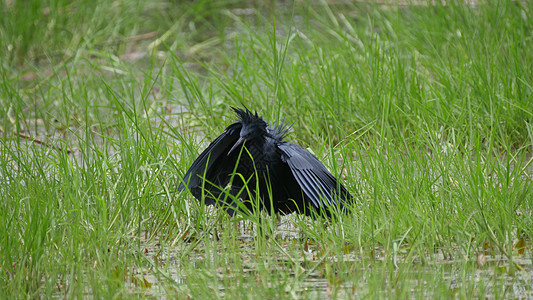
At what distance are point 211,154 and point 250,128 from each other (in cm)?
23

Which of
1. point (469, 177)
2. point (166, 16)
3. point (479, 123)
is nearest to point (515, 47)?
point (479, 123)

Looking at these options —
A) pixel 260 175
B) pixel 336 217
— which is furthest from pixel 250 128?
pixel 336 217

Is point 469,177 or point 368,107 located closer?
point 469,177

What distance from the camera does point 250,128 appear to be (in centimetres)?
313

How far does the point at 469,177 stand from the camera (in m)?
3.11

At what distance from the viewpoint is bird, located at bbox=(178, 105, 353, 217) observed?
3.05m

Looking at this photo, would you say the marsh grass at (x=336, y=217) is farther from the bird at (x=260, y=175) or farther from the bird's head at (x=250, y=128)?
the bird's head at (x=250, y=128)

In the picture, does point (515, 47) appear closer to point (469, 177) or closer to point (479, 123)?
point (479, 123)

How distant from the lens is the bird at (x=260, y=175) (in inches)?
120

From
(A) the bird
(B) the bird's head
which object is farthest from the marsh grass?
(B) the bird's head

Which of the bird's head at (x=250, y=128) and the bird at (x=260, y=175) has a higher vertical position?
the bird's head at (x=250, y=128)

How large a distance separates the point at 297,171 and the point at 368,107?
1.36 metres

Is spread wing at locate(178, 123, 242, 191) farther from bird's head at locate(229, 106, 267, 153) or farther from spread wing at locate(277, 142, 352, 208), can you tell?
spread wing at locate(277, 142, 352, 208)

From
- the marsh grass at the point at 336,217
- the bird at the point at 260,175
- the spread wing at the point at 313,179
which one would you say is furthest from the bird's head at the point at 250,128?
the marsh grass at the point at 336,217
